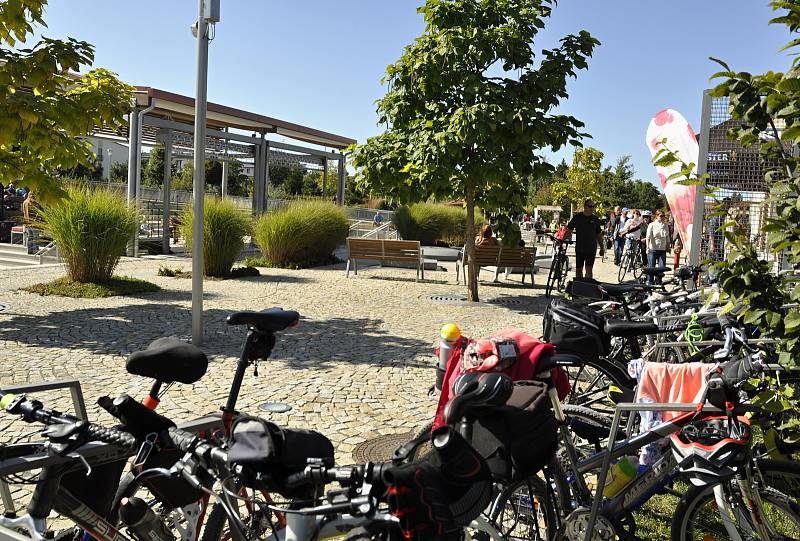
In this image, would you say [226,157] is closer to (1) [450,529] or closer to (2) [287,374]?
(2) [287,374]

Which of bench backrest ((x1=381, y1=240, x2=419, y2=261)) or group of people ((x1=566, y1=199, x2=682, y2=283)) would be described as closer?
group of people ((x1=566, y1=199, x2=682, y2=283))

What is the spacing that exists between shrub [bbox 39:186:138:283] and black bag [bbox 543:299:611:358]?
10167 mm

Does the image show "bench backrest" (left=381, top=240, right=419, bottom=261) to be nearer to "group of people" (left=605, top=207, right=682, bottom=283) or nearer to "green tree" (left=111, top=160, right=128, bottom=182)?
"group of people" (left=605, top=207, right=682, bottom=283)

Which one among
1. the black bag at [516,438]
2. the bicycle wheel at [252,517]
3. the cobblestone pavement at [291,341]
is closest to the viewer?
the bicycle wheel at [252,517]

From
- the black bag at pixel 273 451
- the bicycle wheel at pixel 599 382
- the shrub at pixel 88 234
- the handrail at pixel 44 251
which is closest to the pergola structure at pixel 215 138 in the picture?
the handrail at pixel 44 251

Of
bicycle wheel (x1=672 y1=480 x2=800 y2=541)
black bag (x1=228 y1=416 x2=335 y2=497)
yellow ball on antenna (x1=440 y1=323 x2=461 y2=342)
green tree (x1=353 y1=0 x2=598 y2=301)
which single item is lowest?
bicycle wheel (x1=672 y1=480 x2=800 y2=541)

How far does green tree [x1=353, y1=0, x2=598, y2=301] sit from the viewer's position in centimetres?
1112

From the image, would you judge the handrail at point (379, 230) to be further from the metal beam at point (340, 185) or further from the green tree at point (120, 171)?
the green tree at point (120, 171)

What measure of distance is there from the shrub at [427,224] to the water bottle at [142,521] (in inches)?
894

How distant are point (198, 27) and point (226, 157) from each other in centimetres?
1770

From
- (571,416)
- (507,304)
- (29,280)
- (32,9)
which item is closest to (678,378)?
(571,416)

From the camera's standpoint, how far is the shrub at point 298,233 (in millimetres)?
17406

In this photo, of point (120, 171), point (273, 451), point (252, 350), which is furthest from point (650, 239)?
point (120, 171)

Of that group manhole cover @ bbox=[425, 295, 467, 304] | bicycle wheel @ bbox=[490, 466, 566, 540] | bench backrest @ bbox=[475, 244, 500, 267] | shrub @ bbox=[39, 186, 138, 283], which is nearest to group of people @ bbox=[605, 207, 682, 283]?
manhole cover @ bbox=[425, 295, 467, 304]
